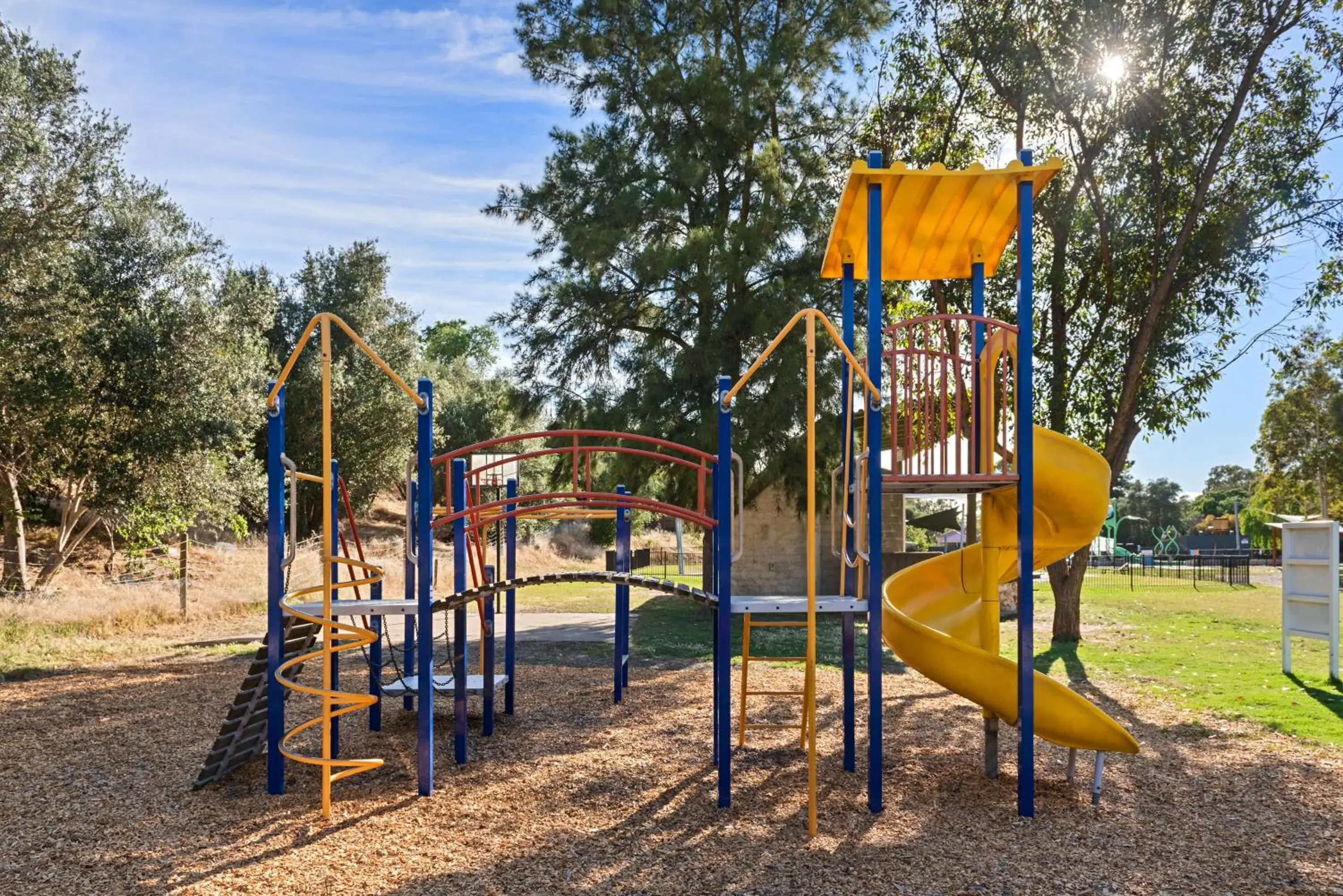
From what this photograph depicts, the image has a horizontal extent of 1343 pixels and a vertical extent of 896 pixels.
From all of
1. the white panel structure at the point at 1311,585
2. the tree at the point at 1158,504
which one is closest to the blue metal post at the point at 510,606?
the white panel structure at the point at 1311,585

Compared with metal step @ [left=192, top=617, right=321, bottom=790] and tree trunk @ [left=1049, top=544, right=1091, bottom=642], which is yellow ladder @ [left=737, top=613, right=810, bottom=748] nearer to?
metal step @ [left=192, top=617, right=321, bottom=790]

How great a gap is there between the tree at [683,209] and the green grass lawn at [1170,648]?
10.2ft

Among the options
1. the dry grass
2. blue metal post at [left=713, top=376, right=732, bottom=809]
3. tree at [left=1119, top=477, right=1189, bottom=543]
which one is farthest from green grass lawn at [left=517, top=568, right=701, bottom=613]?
tree at [left=1119, top=477, right=1189, bottom=543]

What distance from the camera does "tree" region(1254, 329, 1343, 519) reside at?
35000mm

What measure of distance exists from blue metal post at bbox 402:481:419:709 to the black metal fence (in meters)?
19.9

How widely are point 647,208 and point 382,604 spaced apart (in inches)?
454

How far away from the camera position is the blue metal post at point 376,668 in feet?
22.8

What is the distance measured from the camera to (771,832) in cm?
514

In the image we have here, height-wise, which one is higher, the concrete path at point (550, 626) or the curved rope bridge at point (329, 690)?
the curved rope bridge at point (329, 690)

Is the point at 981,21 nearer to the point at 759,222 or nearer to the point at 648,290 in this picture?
the point at 759,222

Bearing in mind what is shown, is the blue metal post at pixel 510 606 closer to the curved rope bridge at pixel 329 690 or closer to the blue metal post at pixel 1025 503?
the curved rope bridge at pixel 329 690

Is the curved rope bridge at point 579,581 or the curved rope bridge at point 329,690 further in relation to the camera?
the curved rope bridge at point 579,581

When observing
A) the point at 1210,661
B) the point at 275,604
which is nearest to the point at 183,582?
the point at 275,604

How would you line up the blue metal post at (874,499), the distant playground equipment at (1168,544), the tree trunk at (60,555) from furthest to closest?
the distant playground equipment at (1168,544)
the tree trunk at (60,555)
the blue metal post at (874,499)
